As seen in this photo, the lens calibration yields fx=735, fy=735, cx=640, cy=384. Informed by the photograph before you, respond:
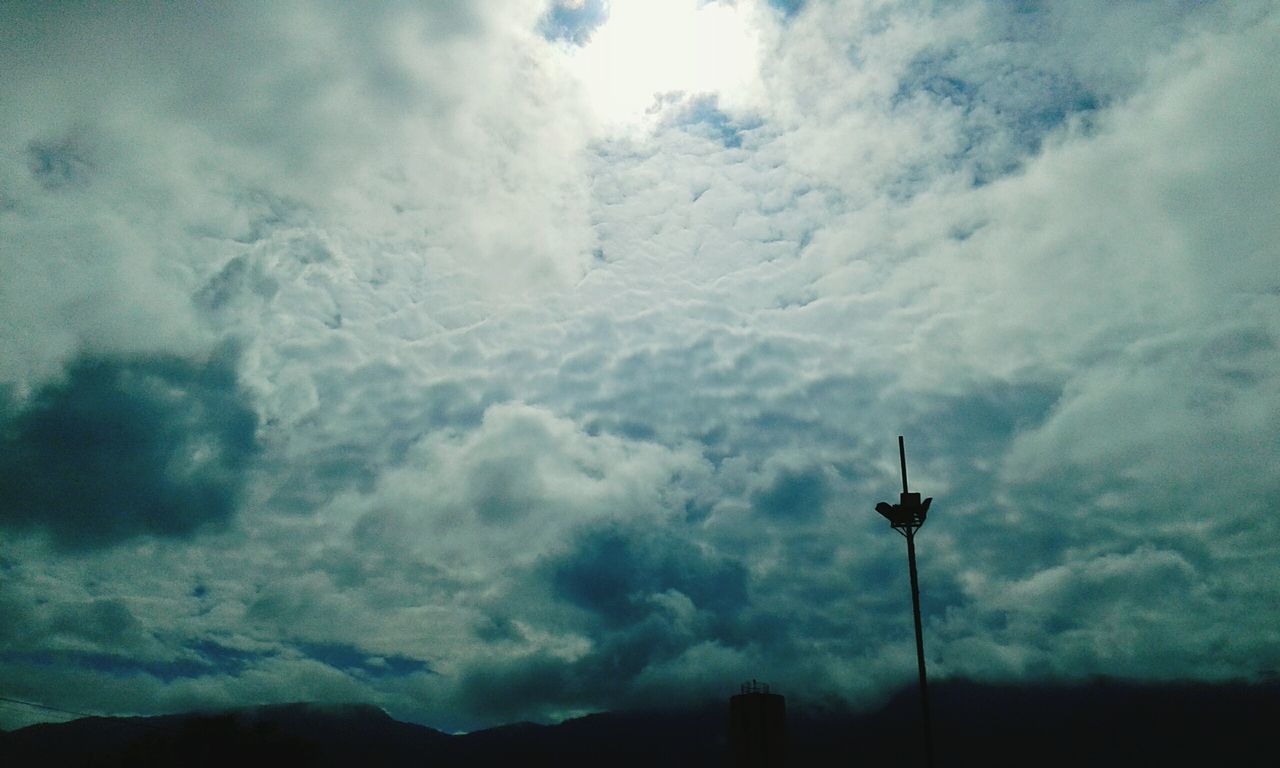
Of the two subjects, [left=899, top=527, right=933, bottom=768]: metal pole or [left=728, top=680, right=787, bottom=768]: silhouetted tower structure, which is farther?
[left=728, top=680, right=787, bottom=768]: silhouetted tower structure

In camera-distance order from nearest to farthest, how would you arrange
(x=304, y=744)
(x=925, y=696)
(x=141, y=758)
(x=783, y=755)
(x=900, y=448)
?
(x=925, y=696) → (x=900, y=448) → (x=783, y=755) → (x=141, y=758) → (x=304, y=744)

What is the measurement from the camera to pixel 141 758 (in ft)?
184

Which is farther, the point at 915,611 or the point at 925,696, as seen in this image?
the point at 915,611

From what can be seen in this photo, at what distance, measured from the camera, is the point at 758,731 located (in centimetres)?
3438

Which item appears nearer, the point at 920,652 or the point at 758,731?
the point at 920,652

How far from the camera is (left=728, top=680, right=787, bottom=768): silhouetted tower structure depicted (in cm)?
3412

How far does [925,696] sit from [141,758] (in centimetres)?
6149

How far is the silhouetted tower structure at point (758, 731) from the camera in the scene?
34125mm

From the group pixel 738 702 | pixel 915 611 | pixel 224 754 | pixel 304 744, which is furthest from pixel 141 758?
pixel 915 611

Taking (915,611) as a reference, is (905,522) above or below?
above

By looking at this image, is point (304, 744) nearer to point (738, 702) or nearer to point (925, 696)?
point (738, 702)

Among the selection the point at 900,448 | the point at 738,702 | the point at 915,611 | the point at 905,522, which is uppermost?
the point at 900,448

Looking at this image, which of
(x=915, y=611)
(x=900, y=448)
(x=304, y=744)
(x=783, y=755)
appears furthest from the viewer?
(x=304, y=744)

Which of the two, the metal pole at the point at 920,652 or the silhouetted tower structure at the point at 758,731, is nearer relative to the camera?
the metal pole at the point at 920,652
